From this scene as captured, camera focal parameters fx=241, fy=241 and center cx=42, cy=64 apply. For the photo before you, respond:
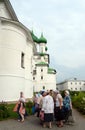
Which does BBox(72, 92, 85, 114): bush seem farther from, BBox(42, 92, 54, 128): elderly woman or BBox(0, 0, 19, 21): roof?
BBox(0, 0, 19, 21): roof

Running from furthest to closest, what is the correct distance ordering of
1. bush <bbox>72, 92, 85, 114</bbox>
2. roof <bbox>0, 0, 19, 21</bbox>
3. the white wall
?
roof <bbox>0, 0, 19, 21</bbox>
the white wall
bush <bbox>72, 92, 85, 114</bbox>

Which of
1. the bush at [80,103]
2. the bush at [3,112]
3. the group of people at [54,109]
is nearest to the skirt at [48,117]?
the group of people at [54,109]

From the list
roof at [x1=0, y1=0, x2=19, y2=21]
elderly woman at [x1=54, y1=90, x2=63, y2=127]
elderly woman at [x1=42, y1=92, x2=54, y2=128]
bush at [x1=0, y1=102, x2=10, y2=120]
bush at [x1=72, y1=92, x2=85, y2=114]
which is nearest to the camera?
elderly woman at [x1=42, y1=92, x2=54, y2=128]

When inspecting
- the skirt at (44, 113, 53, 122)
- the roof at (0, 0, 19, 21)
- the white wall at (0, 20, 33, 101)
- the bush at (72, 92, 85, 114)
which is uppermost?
the roof at (0, 0, 19, 21)

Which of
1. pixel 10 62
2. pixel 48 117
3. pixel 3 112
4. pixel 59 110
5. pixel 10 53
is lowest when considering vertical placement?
pixel 48 117

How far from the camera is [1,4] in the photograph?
2452 centimetres

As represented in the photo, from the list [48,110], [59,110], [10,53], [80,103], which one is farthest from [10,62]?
[48,110]

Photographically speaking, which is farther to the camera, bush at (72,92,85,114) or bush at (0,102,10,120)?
bush at (72,92,85,114)

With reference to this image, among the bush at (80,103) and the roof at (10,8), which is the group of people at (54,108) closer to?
the bush at (80,103)

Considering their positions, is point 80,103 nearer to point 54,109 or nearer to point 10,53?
point 10,53

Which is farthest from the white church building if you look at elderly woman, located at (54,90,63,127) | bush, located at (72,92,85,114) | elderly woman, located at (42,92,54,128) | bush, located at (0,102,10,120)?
elderly woman, located at (42,92,54,128)

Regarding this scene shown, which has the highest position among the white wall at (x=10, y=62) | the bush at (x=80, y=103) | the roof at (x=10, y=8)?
the roof at (x=10, y=8)

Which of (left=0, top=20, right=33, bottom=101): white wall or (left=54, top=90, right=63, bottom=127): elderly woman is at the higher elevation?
(left=0, top=20, right=33, bottom=101): white wall

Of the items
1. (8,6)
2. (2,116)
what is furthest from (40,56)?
(2,116)
